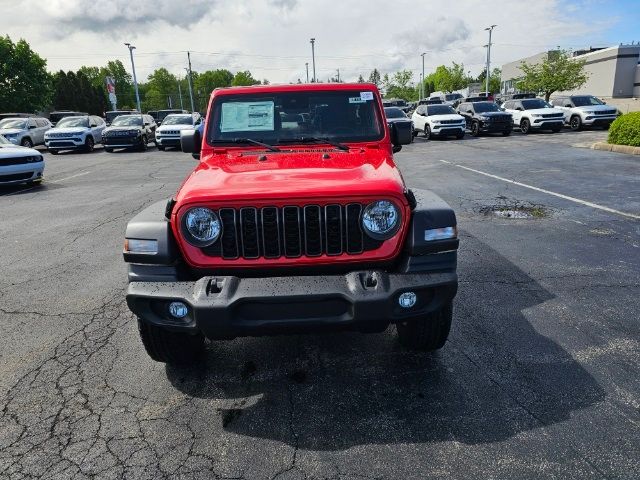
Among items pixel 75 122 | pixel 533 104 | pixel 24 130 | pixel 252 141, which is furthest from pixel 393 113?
pixel 252 141

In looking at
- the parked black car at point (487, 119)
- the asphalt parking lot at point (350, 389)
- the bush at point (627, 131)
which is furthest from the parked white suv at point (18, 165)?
the parked black car at point (487, 119)

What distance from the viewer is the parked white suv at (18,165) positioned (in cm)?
1170

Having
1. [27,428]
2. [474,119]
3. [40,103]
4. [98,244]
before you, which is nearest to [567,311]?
[27,428]

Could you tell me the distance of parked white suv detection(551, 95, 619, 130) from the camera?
75.4ft

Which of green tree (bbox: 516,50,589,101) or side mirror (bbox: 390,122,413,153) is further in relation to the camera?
green tree (bbox: 516,50,589,101)

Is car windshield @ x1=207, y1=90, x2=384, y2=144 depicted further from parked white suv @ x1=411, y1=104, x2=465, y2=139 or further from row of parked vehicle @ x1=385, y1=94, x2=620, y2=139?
parked white suv @ x1=411, y1=104, x2=465, y2=139

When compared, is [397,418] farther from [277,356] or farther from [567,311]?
[567,311]

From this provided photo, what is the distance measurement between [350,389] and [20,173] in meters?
11.9

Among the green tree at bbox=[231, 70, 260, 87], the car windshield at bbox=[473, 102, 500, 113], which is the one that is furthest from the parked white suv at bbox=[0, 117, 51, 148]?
the green tree at bbox=[231, 70, 260, 87]

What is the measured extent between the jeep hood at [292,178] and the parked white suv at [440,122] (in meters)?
20.1

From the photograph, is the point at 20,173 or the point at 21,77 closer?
the point at 20,173

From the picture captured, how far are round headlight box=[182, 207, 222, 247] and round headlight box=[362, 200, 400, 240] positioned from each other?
0.90m

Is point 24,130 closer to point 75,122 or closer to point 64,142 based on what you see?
point 75,122

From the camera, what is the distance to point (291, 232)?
9.73ft
